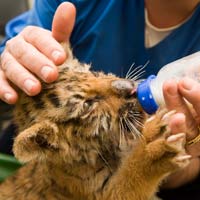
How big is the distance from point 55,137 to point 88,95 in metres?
0.14

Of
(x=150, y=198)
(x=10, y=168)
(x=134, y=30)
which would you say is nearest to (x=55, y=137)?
(x=150, y=198)

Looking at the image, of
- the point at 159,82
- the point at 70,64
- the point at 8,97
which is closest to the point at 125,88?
the point at 159,82

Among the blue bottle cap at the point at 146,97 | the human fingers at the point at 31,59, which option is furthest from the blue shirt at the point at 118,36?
the blue bottle cap at the point at 146,97

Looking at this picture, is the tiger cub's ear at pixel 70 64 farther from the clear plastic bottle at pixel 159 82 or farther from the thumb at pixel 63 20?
the clear plastic bottle at pixel 159 82

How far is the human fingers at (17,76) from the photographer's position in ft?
4.07

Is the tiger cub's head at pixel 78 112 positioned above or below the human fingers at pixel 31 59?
below

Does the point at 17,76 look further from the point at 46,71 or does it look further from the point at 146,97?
the point at 146,97

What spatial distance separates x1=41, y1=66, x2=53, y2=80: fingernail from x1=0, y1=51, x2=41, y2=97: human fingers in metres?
0.04

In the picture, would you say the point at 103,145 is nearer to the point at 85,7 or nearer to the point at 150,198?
the point at 150,198

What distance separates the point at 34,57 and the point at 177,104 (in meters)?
0.39

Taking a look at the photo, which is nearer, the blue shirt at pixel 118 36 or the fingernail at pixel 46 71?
the fingernail at pixel 46 71

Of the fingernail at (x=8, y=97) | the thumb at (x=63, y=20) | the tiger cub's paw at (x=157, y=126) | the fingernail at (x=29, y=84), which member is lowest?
the tiger cub's paw at (x=157, y=126)

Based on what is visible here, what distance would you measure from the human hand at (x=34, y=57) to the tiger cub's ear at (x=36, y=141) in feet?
0.32

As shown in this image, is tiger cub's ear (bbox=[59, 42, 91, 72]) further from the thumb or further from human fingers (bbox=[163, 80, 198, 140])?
human fingers (bbox=[163, 80, 198, 140])
